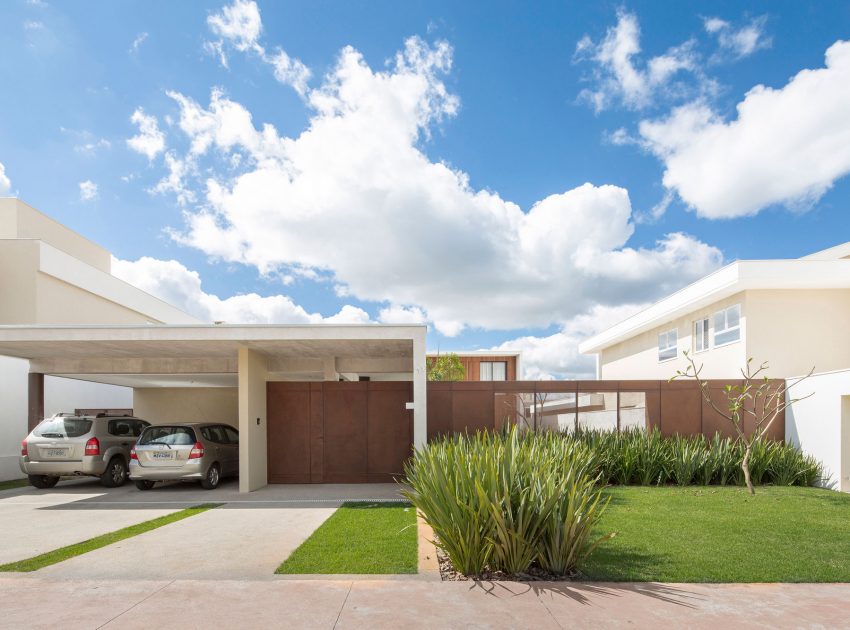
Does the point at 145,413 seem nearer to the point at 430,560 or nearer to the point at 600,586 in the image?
the point at 430,560

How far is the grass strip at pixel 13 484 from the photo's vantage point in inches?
537

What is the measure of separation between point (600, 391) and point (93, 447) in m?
11.4

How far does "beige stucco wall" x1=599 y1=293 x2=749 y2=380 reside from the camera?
1606 cm

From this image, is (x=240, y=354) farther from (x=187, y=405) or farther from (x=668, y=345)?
(x=668, y=345)

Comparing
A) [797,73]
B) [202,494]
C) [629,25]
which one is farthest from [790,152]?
[202,494]

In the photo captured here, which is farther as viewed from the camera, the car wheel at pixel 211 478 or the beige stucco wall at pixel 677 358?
the beige stucco wall at pixel 677 358

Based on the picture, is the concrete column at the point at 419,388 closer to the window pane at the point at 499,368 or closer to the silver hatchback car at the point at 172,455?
the silver hatchback car at the point at 172,455

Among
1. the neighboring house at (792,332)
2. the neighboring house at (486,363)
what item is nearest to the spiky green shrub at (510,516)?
the neighboring house at (792,332)

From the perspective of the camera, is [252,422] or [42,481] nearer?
[252,422]

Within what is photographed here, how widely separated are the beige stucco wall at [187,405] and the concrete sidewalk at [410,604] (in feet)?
44.5

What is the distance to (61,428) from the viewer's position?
12.7 meters

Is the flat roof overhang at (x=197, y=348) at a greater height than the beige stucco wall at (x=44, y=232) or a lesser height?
lesser

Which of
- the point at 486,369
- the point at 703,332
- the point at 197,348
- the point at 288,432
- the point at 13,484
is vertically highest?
the point at 703,332

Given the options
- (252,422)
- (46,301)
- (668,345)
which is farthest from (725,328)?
(46,301)
